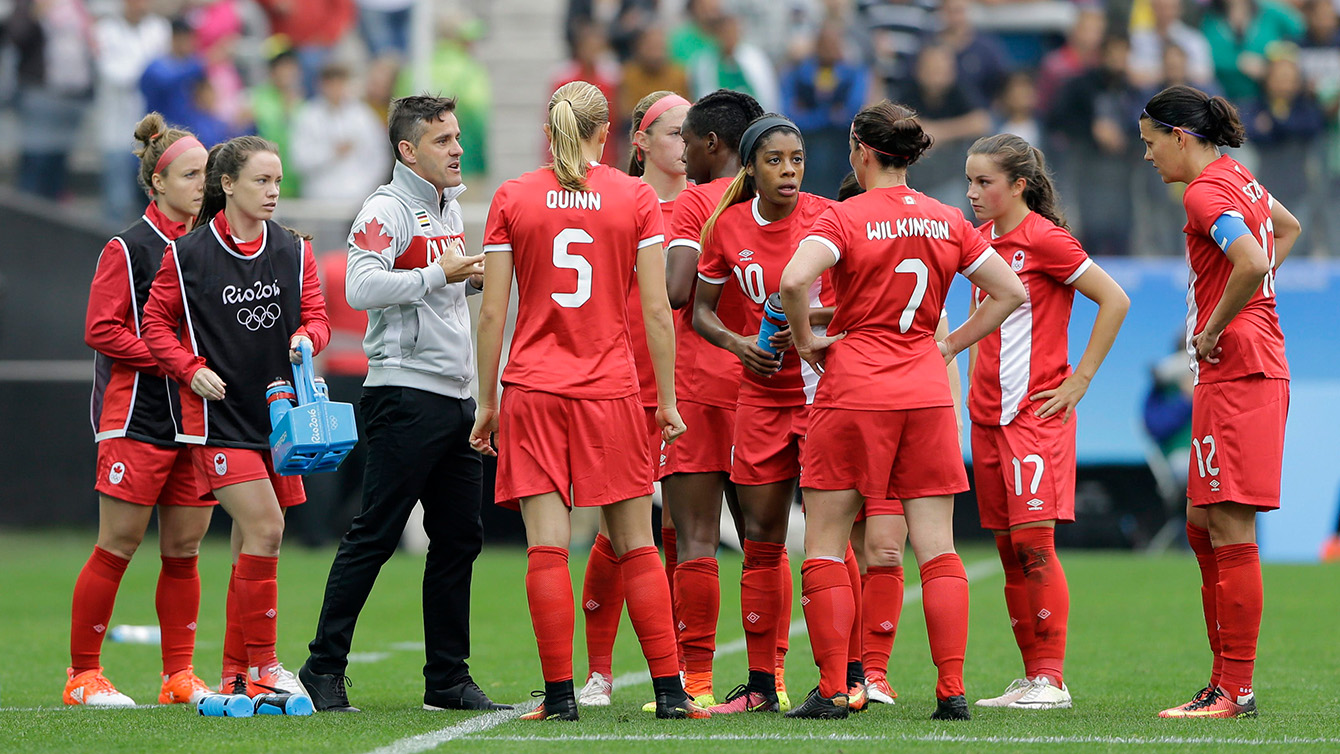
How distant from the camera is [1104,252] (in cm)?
1436

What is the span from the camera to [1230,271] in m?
6.12

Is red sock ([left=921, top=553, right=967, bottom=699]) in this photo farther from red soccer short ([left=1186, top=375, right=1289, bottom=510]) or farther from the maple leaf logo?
the maple leaf logo

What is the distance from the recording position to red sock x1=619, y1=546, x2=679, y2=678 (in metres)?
5.74

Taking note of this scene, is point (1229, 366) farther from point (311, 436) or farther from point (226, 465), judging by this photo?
point (226, 465)

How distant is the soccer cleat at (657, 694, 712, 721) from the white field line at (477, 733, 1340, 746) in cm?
35

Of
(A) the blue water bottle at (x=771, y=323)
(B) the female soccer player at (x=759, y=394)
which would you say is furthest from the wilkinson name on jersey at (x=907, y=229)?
(A) the blue water bottle at (x=771, y=323)

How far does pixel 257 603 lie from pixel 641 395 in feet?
5.60

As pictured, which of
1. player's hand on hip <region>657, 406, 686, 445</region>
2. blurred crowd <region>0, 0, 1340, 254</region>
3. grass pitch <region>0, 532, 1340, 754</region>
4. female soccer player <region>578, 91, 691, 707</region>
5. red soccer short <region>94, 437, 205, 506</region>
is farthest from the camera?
blurred crowd <region>0, 0, 1340, 254</region>

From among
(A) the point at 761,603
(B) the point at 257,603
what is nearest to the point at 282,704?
(B) the point at 257,603

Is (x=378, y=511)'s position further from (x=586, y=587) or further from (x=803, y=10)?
(x=803, y=10)

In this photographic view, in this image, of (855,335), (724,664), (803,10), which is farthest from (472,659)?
(803,10)

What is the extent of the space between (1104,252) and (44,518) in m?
10.3

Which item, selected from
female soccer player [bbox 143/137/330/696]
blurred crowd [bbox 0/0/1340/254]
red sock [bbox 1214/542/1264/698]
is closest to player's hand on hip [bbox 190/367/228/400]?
female soccer player [bbox 143/137/330/696]

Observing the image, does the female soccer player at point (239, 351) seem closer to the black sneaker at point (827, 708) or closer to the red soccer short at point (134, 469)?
the red soccer short at point (134, 469)
